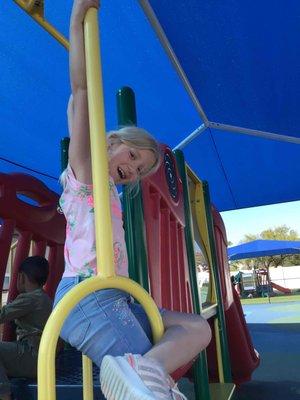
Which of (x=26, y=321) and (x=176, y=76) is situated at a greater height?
(x=176, y=76)

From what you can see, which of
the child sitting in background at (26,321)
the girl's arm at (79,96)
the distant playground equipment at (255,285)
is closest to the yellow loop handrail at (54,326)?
the girl's arm at (79,96)

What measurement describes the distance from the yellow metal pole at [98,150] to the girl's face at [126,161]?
1.02ft

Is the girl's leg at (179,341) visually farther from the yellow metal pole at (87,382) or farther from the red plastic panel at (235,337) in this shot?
the red plastic panel at (235,337)

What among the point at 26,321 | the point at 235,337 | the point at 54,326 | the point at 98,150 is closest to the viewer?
the point at 54,326

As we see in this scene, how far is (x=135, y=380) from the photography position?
67cm

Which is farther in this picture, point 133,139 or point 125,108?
point 125,108

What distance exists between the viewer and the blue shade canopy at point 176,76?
6.55ft

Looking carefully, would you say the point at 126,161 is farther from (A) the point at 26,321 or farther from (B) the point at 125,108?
(A) the point at 26,321

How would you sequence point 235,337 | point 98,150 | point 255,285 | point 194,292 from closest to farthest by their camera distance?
point 98,150, point 194,292, point 235,337, point 255,285

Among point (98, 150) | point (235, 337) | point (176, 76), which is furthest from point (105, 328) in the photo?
point (235, 337)

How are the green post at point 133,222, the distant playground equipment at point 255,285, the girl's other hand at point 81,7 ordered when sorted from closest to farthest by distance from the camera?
the girl's other hand at point 81,7
the green post at point 133,222
the distant playground equipment at point 255,285

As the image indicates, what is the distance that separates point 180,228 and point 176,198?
14 cm

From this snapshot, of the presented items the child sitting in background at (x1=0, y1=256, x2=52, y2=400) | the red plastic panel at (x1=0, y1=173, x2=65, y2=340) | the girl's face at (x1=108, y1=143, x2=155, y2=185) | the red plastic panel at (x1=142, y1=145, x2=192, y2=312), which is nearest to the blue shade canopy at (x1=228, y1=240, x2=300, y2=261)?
the red plastic panel at (x1=0, y1=173, x2=65, y2=340)

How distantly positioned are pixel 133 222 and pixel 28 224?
1.50 metres
